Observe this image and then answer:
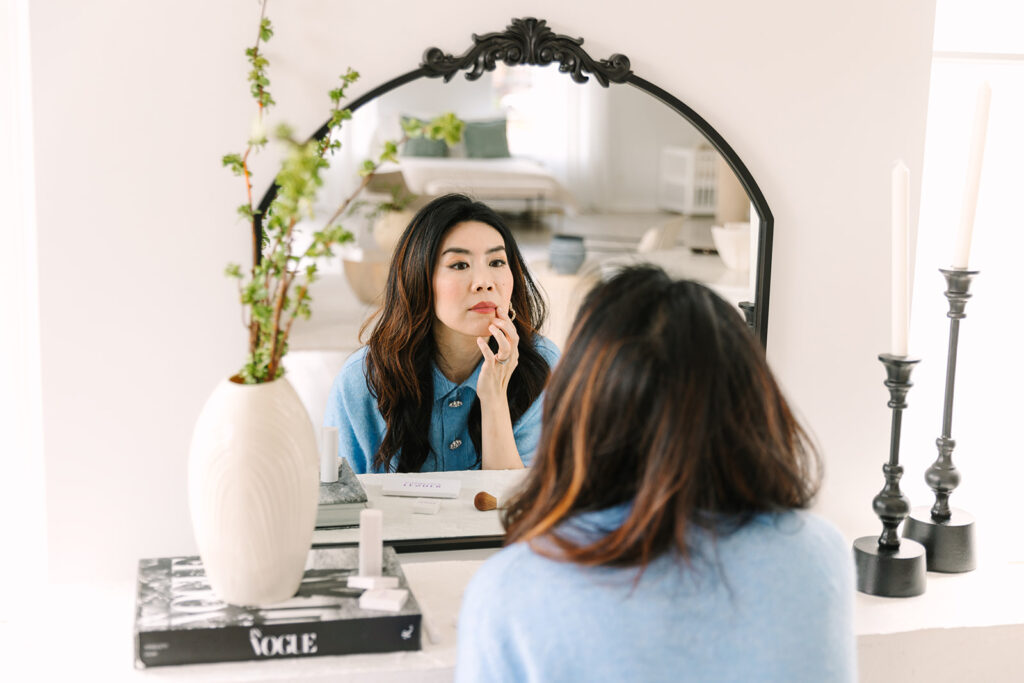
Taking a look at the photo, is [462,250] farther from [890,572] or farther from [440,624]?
[890,572]

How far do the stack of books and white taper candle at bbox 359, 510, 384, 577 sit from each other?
15cm

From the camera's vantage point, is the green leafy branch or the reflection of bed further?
the reflection of bed

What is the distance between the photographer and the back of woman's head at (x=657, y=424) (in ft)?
2.74

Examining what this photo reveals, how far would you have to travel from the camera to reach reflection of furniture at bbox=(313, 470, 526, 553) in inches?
55.2

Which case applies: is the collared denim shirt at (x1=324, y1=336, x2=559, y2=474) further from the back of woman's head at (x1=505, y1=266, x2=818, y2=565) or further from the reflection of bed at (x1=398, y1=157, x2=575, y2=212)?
the back of woman's head at (x1=505, y1=266, x2=818, y2=565)

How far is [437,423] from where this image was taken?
56.4 inches

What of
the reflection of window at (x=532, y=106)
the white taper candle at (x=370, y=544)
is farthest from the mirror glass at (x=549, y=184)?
the white taper candle at (x=370, y=544)

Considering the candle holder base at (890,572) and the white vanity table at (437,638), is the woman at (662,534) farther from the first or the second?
the candle holder base at (890,572)

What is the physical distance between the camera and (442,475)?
4.69 ft

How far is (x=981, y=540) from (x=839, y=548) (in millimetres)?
1009

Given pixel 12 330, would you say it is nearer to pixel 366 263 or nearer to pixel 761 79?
pixel 366 263

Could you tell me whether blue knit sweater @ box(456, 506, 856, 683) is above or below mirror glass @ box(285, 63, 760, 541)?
below

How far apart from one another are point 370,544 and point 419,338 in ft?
1.01

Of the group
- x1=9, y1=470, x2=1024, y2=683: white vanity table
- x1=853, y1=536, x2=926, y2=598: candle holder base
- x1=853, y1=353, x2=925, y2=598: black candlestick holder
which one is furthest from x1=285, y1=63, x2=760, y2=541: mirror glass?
x1=853, y1=536, x2=926, y2=598: candle holder base
